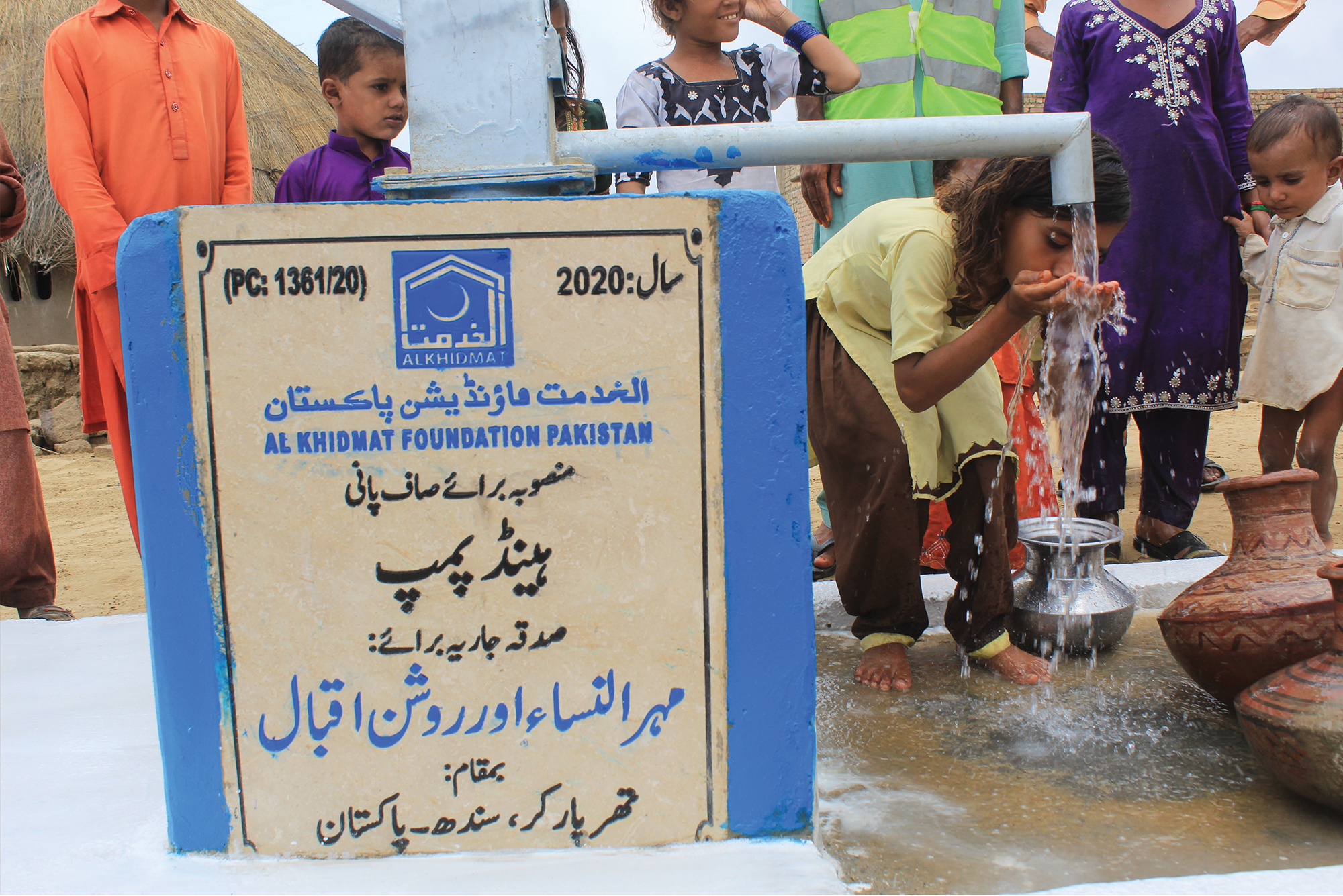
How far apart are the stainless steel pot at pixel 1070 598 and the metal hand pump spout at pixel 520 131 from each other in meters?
1.35

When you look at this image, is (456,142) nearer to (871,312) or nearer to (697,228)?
(697,228)

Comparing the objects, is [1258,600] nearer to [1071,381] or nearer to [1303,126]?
[1071,381]

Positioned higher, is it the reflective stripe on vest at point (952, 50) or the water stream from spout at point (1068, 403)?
the reflective stripe on vest at point (952, 50)

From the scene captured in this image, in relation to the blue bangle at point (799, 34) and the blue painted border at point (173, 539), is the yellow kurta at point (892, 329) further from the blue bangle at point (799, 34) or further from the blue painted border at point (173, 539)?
the blue painted border at point (173, 539)

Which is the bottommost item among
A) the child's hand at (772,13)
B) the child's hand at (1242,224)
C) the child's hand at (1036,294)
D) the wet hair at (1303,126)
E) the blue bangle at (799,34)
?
the child's hand at (1036,294)

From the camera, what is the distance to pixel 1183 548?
3.22 m

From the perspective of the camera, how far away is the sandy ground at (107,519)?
385 centimetres

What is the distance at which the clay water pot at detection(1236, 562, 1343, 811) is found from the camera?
58.0 inches

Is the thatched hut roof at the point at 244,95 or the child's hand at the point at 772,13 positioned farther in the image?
the thatched hut roof at the point at 244,95

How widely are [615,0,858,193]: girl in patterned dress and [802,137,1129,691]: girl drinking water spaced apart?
0.78m

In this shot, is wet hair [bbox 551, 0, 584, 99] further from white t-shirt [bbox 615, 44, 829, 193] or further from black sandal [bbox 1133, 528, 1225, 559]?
black sandal [bbox 1133, 528, 1225, 559]

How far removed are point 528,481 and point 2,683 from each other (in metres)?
1.56

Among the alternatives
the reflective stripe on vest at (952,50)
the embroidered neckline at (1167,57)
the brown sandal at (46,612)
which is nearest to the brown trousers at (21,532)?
the brown sandal at (46,612)

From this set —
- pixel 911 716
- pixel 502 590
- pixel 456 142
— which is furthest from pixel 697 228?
pixel 911 716
